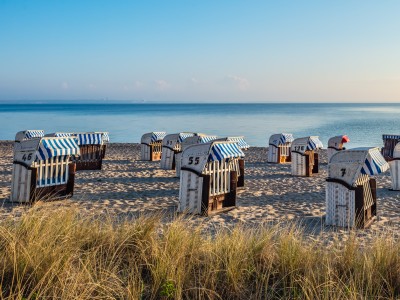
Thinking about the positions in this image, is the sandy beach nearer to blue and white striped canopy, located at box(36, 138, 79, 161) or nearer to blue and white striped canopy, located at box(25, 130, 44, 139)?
blue and white striped canopy, located at box(36, 138, 79, 161)

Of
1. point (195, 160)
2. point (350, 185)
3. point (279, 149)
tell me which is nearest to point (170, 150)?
point (279, 149)

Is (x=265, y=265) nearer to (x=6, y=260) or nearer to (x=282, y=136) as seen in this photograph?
(x=6, y=260)

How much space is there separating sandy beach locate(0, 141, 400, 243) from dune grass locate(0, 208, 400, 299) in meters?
1.76

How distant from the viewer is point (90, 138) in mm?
14586

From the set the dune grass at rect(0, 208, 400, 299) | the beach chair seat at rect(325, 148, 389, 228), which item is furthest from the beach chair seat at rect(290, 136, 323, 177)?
the dune grass at rect(0, 208, 400, 299)

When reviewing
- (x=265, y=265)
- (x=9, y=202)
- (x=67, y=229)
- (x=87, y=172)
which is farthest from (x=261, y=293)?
(x=87, y=172)

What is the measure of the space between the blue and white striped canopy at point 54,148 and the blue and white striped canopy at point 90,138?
515 cm

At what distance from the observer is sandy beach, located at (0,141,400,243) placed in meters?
7.73

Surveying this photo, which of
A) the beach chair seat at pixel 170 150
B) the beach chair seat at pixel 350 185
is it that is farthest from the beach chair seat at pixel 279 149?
the beach chair seat at pixel 350 185

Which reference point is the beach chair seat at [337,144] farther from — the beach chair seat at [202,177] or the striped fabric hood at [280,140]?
the beach chair seat at [202,177]

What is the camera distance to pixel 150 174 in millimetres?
13859

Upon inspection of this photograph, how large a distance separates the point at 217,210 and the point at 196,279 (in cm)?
446

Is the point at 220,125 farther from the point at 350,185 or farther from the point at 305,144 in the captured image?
the point at 350,185

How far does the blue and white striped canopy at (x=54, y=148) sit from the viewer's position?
28.2 feet
